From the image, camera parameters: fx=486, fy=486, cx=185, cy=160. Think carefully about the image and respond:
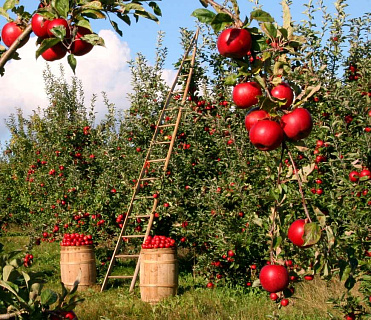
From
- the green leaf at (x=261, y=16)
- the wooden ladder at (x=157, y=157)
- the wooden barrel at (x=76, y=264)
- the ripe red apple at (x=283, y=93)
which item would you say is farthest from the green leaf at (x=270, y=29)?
the wooden barrel at (x=76, y=264)

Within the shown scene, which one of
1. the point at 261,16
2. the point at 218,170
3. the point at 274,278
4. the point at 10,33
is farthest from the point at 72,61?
the point at 218,170

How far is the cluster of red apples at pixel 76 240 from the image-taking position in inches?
271

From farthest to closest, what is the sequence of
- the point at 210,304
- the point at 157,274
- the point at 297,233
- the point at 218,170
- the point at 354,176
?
the point at 218,170, the point at 157,274, the point at 210,304, the point at 354,176, the point at 297,233

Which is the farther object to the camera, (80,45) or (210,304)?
(210,304)

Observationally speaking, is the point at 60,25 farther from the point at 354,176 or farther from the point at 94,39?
the point at 354,176

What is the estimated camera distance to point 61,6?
40.1 inches

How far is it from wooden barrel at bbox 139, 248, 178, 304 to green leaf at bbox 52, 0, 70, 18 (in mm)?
4906

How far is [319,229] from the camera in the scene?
106cm

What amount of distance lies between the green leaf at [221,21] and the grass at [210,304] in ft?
11.2

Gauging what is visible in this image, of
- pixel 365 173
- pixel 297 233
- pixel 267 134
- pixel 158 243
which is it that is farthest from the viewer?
pixel 158 243

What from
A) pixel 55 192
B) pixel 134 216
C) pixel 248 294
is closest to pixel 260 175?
pixel 248 294

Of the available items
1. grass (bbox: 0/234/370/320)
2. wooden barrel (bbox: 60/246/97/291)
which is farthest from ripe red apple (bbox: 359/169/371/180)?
wooden barrel (bbox: 60/246/97/291)

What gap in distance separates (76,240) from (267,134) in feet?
20.5

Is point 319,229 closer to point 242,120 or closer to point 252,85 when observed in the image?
A: point 252,85
